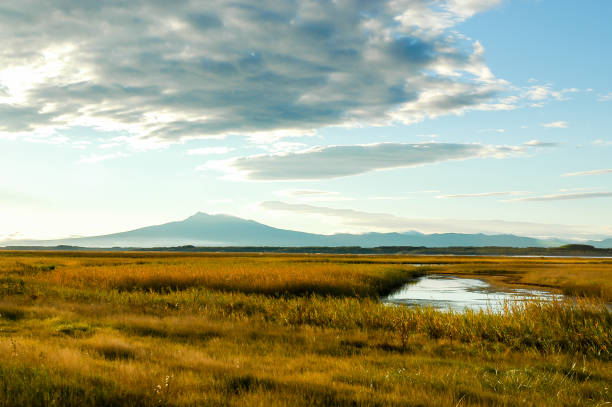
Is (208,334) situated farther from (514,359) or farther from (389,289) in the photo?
(389,289)

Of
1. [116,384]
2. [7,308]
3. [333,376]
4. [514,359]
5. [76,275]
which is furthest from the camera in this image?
[76,275]

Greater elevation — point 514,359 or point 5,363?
point 5,363

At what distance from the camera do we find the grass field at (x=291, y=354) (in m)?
8.62

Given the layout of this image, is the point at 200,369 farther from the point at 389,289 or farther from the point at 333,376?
the point at 389,289

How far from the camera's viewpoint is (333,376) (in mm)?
10453

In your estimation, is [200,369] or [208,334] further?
[208,334]

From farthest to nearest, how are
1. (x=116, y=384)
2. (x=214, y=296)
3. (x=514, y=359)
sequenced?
(x=214, y=296) → (x=514, y=359) → (x=116, y=384)

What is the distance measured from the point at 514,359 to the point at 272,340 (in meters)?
8.01

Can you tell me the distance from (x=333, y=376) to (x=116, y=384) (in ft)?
15.5

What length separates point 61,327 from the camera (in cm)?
1700

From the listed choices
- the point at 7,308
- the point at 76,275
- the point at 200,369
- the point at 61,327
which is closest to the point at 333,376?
the point at 200,369

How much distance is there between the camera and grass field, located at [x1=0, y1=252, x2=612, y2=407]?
862cm

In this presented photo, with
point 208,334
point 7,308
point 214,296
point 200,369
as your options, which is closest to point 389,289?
point 214,296

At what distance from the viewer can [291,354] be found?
13719 mm
